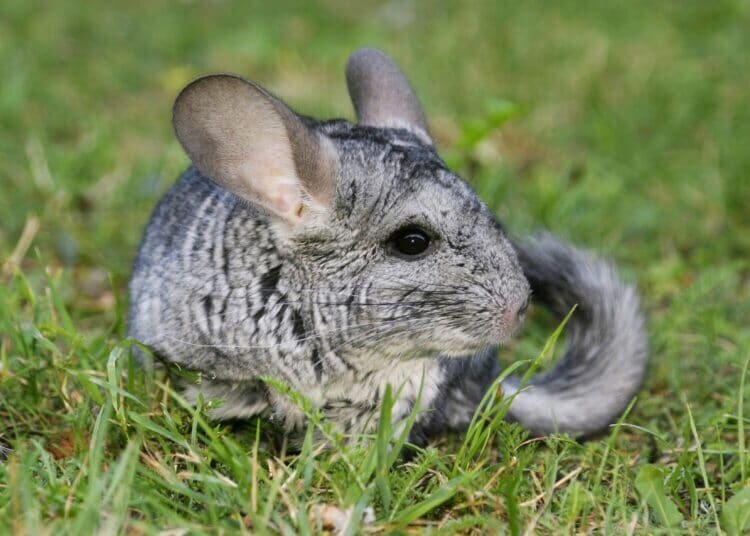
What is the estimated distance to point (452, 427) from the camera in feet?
11.7

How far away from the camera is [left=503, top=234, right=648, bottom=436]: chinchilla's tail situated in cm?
376

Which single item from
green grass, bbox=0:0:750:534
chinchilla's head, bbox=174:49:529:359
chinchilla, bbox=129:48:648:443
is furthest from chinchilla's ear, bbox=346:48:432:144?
green grass, bbox=0:0:750:534

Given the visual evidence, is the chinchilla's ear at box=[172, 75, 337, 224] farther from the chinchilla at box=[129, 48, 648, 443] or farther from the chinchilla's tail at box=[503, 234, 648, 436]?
the chinchilla's tail at box=[503, 234, 648, 436]

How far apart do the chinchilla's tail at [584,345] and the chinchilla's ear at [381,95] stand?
2.14ft

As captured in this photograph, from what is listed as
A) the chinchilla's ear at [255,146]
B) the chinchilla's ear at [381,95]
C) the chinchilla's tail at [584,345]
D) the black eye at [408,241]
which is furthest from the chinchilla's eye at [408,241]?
the chinchilla's tail at [584,345]

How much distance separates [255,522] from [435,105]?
13.6 ft

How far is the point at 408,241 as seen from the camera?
308 cm

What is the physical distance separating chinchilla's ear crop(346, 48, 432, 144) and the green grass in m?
1.07

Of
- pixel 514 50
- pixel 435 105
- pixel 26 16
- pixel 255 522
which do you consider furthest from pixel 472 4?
pixel 255 522

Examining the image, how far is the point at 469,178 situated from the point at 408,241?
2.19 metres

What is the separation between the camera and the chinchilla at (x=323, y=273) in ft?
10.00

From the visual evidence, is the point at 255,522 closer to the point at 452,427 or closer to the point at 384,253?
the point at 384,253

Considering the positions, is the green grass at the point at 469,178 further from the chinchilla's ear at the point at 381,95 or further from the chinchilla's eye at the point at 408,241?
the chinchilla's ear at the point at 381,95

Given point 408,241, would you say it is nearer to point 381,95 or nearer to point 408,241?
point 408,241
